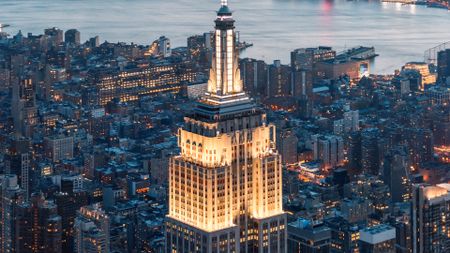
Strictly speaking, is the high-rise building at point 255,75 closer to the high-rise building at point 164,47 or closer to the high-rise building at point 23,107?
the high-rise building at point 164,47

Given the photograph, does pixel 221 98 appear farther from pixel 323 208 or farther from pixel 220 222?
A: pixel 323 208

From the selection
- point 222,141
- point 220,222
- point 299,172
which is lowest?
point 299,172

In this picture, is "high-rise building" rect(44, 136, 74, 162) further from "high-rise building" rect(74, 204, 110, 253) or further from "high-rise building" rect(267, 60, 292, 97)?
"high-rise building" rect(267, 60, 292, 97)

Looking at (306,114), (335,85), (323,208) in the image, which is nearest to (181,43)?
(335,85)

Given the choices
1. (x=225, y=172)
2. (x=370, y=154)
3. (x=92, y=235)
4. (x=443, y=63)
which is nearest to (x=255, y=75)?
(x=443, y=63)

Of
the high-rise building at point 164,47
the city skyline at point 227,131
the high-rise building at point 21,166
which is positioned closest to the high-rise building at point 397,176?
the city skyline at point 227,131

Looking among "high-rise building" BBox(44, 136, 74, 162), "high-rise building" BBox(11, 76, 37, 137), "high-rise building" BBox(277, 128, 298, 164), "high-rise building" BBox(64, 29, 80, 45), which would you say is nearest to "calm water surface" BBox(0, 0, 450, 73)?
"high-rise building" BBox(64, 29, 80, 45)

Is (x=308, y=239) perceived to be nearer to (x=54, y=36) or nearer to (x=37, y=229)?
(x=37, y=229)
